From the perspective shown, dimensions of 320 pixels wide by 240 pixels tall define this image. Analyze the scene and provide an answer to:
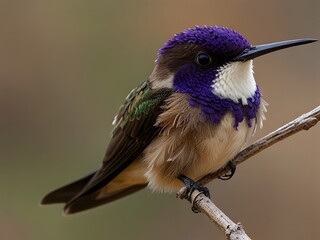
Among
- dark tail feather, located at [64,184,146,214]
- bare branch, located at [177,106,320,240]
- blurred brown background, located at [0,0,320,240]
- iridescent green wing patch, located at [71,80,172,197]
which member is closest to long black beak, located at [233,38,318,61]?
bare branch, located at [177,106,320,240]

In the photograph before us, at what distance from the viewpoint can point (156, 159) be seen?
3.75m

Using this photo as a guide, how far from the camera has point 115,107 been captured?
6066 millimetres

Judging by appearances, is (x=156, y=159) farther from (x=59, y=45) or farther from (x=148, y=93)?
(x=59, y=45)

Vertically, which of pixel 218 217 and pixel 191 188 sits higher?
pixel 191 188

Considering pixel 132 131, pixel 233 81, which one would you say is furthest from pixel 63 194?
pixel 233 81

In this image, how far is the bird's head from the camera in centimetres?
359

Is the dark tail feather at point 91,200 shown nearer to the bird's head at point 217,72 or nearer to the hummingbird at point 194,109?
the hummingbird at point 194,109

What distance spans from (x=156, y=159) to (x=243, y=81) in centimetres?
60

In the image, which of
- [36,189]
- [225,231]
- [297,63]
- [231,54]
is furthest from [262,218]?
[225,231]

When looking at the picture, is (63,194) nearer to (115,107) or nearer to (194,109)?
(194,109)

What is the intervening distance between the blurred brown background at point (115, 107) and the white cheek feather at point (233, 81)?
203cm

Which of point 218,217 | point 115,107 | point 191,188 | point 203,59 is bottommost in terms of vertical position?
point 218,217

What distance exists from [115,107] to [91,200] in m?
1.82

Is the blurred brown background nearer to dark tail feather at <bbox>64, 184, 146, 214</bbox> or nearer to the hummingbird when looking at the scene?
dark tail feather at <bbox>64, 184, 146, 214</bbox>
